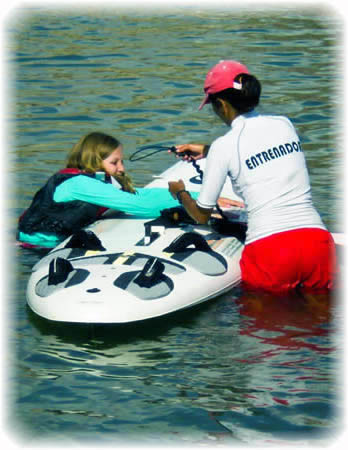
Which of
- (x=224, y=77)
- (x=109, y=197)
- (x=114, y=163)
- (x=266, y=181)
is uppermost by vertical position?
(x=224, y=77)

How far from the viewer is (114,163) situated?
6.83 meters

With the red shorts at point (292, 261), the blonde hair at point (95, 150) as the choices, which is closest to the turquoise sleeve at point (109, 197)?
the blonde hair at point (95, 150)

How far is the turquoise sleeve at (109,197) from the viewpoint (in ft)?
21.9

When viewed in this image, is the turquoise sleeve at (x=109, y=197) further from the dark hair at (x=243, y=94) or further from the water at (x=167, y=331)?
the dark hair at (x=243, y=94)

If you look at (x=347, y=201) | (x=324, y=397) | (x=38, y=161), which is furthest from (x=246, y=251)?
(x=38, y=161)

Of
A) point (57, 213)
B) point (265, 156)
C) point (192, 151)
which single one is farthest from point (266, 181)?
point (57, 213)

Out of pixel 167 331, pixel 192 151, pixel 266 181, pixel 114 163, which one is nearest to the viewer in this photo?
pixel 167 331

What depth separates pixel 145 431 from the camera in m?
4.57

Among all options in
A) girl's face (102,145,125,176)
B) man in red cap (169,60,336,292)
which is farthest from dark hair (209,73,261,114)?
girl's face (102,145,125,176)

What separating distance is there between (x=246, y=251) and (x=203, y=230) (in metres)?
0.74

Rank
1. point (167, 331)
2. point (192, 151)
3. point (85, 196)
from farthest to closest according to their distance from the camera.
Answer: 1. point (85, 196)
2. point (192, 151)
3. point (167, 331)

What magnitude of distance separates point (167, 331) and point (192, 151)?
1.44 meters

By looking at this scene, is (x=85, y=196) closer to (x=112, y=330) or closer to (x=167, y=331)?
(x=112, y=330)

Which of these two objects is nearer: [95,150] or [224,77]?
[224,77]
